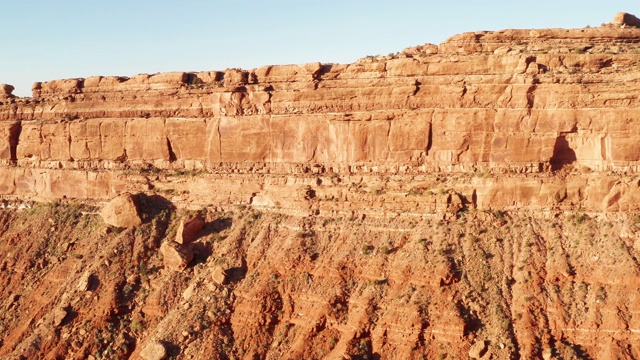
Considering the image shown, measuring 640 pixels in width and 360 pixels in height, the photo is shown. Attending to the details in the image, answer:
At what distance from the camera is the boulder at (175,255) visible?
116 feet

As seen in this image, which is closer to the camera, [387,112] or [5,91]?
[387,112]

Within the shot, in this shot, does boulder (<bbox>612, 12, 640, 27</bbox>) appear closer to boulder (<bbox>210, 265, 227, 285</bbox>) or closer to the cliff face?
the cliff face

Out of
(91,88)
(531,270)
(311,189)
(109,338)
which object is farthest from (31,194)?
(531,270)

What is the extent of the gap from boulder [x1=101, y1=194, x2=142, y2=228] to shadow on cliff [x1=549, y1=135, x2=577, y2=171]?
25.3 meters

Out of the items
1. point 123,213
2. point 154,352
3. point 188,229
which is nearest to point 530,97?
point 188,229

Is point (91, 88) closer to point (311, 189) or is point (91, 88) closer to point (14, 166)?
point (14, 166)

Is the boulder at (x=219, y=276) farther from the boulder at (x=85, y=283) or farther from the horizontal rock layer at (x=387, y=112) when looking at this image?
the horizontal rock layer at (x=387, y=112)

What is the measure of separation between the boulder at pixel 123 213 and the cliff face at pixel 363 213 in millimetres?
669

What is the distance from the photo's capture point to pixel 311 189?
121 feet

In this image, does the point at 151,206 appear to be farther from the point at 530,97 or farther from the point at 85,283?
the point at 530,97

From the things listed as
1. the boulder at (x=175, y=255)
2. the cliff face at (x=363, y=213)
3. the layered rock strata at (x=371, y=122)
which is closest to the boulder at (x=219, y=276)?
the cliff face at (x=363, y=213)

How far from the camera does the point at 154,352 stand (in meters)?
30.4

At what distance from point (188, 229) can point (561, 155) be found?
873 inches

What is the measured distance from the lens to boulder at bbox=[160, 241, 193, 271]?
35312 mm
